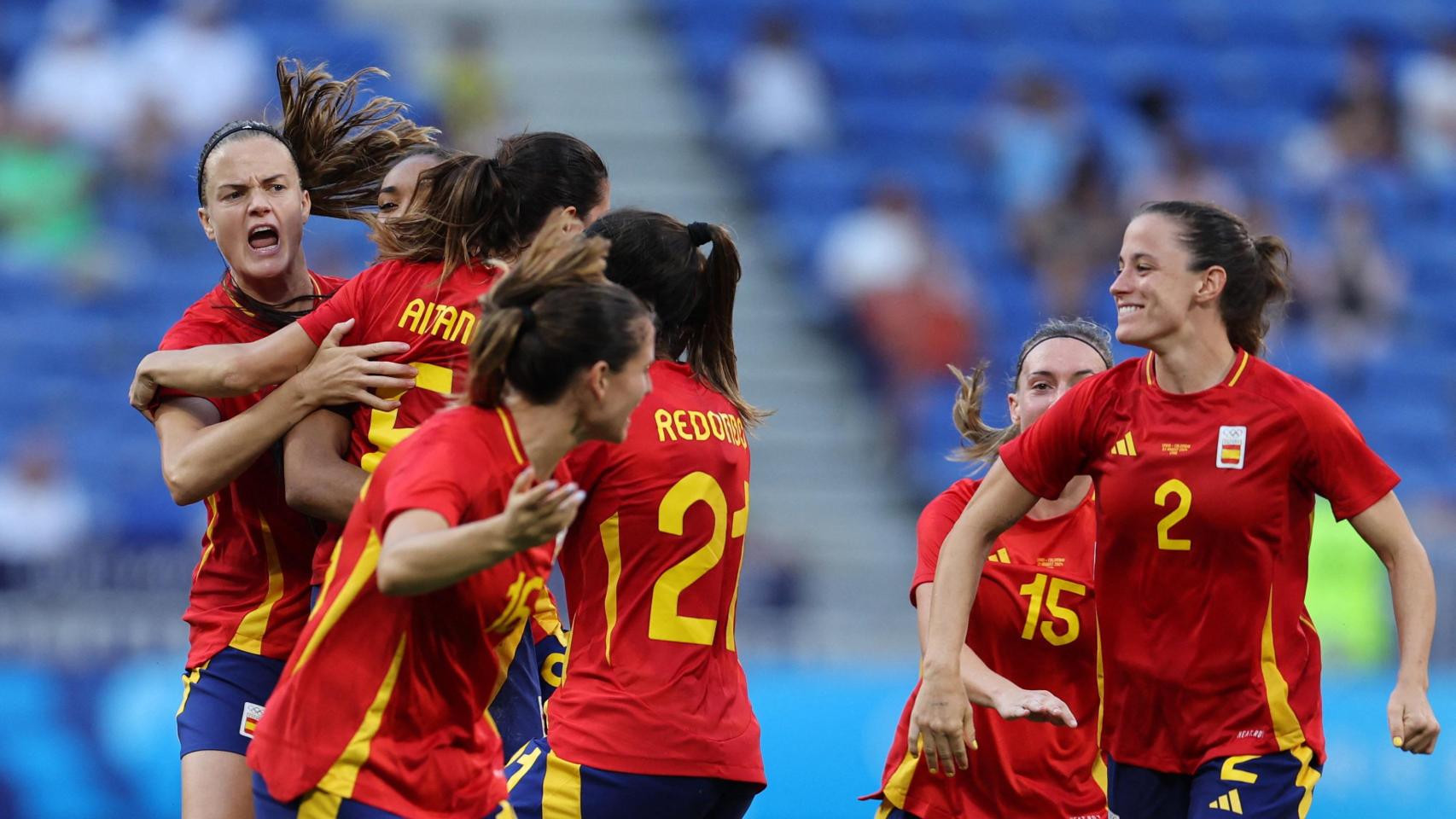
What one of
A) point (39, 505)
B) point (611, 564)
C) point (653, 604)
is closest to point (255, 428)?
point (611, 564)

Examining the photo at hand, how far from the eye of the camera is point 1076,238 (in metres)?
12.6

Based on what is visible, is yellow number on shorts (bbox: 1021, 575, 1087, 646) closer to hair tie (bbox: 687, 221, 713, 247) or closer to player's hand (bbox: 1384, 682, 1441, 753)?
player's hand (bbox: 1384, 682, 1441, 753)

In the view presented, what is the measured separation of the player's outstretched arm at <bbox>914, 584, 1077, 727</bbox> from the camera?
4590 mm

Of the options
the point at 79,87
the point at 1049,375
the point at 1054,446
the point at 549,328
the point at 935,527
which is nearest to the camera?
the point at 549,328

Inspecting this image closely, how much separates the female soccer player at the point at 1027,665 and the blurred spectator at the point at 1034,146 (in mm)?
7820

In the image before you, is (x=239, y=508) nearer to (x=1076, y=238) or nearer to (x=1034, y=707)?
(x=1034, y=707)

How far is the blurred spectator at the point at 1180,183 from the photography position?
13.0 meters

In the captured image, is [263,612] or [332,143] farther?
[332,143]

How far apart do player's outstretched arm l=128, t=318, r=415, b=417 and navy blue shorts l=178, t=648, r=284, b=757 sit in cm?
75

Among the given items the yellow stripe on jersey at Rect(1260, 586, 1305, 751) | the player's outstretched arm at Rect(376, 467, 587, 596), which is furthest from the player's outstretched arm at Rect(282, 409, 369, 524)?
the yellow stripe on jersey at Rect(1260, 586, 1305, 751)

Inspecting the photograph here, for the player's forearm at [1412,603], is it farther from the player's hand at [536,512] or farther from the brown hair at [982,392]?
the player's hand at [536,512]

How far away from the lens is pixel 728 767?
475 centimetres

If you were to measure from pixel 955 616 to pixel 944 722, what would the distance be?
0.94 ft

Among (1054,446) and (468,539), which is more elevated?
(1054,446)
